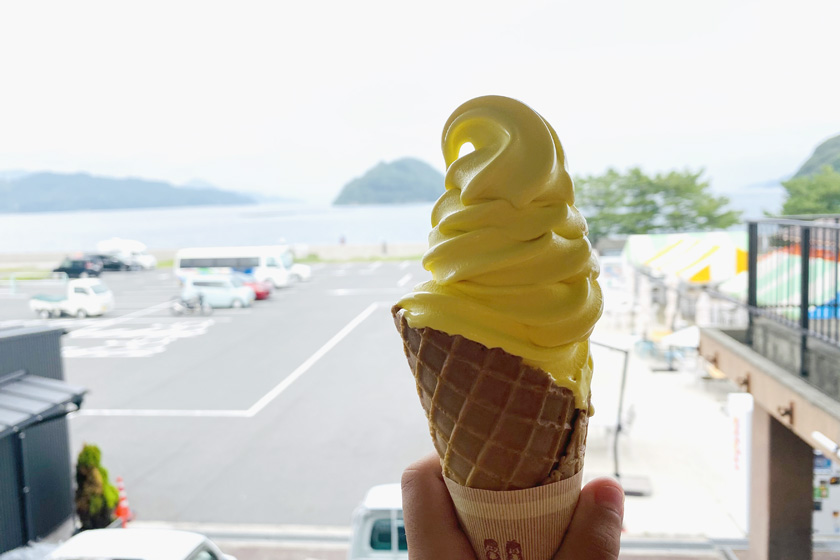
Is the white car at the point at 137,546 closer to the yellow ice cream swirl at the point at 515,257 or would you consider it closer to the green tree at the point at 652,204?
the yellow ice cream swirl at the point at 515,257

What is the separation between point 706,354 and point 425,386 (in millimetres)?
5460

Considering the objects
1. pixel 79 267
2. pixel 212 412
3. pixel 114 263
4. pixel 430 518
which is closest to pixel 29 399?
pixel 212 412

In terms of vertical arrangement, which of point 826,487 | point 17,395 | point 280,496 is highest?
point 17,395

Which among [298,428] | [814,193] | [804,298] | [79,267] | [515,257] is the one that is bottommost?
[298,428]

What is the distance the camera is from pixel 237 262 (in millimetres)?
27234

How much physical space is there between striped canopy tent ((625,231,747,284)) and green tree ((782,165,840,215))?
4.54ft

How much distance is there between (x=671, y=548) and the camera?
6797mm

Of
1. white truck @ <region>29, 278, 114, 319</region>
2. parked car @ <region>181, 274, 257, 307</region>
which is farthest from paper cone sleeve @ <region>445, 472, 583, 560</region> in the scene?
white truck @ <region>29, 278, 114, 319</region>

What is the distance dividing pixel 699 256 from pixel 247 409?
8717 millimetres

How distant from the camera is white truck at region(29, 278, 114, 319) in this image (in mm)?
21297

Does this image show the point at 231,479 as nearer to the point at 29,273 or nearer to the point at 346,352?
the point at 346,352

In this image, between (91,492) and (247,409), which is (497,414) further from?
(247,409)

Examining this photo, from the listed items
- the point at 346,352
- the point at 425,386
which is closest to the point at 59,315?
the point at 346,352

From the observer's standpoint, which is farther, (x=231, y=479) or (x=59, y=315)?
(x=59, y=315)
